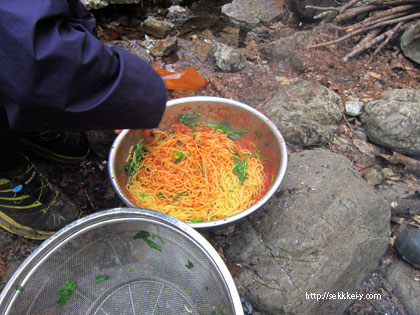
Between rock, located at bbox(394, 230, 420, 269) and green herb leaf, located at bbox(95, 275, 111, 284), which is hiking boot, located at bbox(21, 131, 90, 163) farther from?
rock, located at bbox(394, 230, 420, 269)

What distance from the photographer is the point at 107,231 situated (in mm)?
1929

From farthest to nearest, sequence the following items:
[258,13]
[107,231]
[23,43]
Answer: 1. [258,13]
2. [107,231]
3. [23,43]

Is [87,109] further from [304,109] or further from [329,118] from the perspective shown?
[329,118]

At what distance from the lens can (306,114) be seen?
10.9ft

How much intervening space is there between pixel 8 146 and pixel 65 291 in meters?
1.20

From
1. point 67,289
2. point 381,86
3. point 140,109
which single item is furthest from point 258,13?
point 67,289

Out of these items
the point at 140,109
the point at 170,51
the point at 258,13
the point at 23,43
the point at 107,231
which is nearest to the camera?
the point at 23,43

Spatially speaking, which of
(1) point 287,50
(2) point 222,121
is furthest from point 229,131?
(1) point 287,50

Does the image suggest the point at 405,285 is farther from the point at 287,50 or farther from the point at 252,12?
the point at 252,12

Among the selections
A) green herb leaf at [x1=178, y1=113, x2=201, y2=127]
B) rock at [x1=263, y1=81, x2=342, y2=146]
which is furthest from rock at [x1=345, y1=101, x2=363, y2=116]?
green herb leaf at [x1=178, y1=113, x2=201, y2=127]

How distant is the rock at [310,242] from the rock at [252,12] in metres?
4.15

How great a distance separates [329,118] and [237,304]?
265 cm

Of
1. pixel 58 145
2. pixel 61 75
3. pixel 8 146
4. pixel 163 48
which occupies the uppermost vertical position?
pixel 61 75

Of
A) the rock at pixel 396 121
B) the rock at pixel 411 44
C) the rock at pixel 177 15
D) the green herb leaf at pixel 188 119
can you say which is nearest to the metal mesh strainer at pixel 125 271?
the green herb leaf at pixel 188 119
